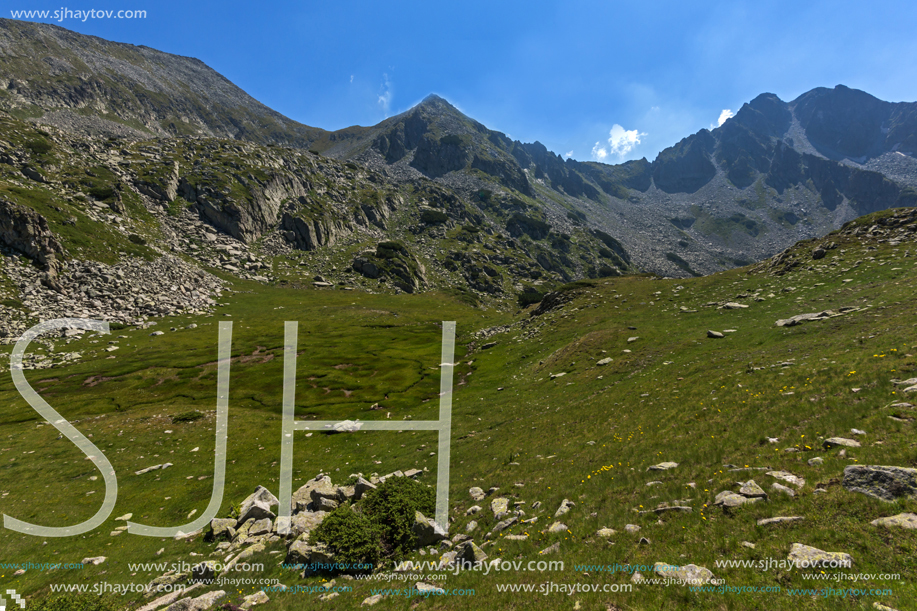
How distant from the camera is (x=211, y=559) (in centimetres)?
1627

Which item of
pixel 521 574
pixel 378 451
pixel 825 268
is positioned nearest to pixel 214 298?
pixel 378 451

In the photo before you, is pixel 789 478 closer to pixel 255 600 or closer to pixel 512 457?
pixel 512 457

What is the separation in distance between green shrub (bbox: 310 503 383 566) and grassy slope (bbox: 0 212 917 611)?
5.14 ft

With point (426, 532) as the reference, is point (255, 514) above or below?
below

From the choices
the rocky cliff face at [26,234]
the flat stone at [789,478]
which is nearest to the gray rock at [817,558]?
the flat stone at [789,478]

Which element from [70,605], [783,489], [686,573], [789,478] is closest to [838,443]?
[789,478]

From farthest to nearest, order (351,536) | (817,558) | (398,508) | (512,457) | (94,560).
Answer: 1. (512,457)
2. (94,560)
3. (398,508)
4. (351,536)
5. (817,558)

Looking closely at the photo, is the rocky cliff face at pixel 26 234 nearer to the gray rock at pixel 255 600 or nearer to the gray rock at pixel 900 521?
the gray rock at pixel 255 600

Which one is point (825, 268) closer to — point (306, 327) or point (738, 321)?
point (738, 321)

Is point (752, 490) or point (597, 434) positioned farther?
point (597, 434)

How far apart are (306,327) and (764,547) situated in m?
102

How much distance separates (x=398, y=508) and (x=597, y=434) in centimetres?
1401

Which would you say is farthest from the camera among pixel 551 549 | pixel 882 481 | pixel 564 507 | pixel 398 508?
pixel 398 508

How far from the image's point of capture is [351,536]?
14297 mm
